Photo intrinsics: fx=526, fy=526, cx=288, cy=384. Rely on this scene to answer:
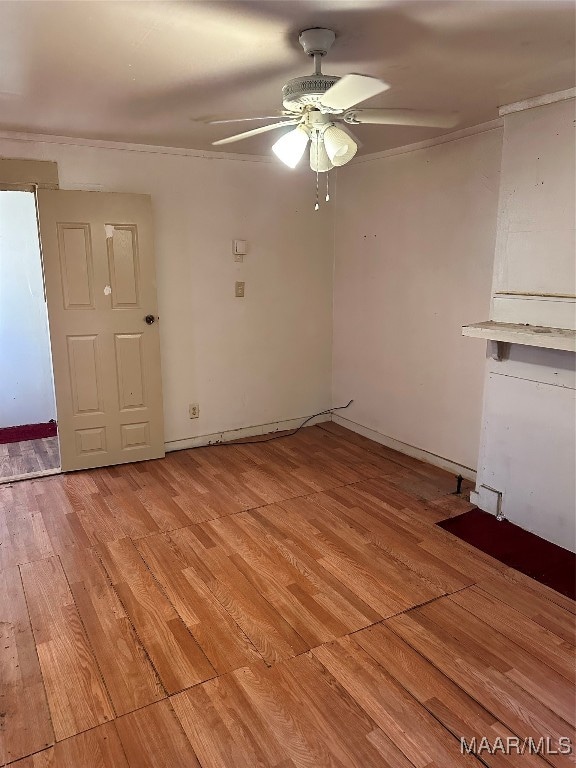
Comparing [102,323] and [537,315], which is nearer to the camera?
[537,315]

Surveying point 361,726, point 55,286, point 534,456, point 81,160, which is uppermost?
point 81,160

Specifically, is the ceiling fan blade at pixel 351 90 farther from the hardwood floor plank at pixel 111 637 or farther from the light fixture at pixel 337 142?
the hardwood floor plank at pixel 111 637

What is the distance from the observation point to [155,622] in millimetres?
2242

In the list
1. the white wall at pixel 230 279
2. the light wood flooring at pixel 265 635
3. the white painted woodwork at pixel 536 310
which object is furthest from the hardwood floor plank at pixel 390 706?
the white wall at pixel 230 279

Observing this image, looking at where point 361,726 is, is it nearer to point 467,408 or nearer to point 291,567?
point 291,567

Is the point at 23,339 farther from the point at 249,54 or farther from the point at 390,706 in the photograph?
the point at 390,706

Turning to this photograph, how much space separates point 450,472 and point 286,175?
269cm

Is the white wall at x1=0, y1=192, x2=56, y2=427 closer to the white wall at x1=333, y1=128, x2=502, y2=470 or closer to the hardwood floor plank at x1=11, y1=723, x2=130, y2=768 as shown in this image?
the white wall at x1=333, y1=128, x2=502, y2=470

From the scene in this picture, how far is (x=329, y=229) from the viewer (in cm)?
462

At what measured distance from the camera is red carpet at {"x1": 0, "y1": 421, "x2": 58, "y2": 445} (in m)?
4.61

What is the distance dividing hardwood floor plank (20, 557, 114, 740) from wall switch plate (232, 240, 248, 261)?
104 inches

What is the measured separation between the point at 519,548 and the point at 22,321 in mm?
4306

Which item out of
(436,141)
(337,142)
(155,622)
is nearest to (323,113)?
(337,142)

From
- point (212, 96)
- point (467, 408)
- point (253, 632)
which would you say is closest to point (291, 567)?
point (253, 632)
